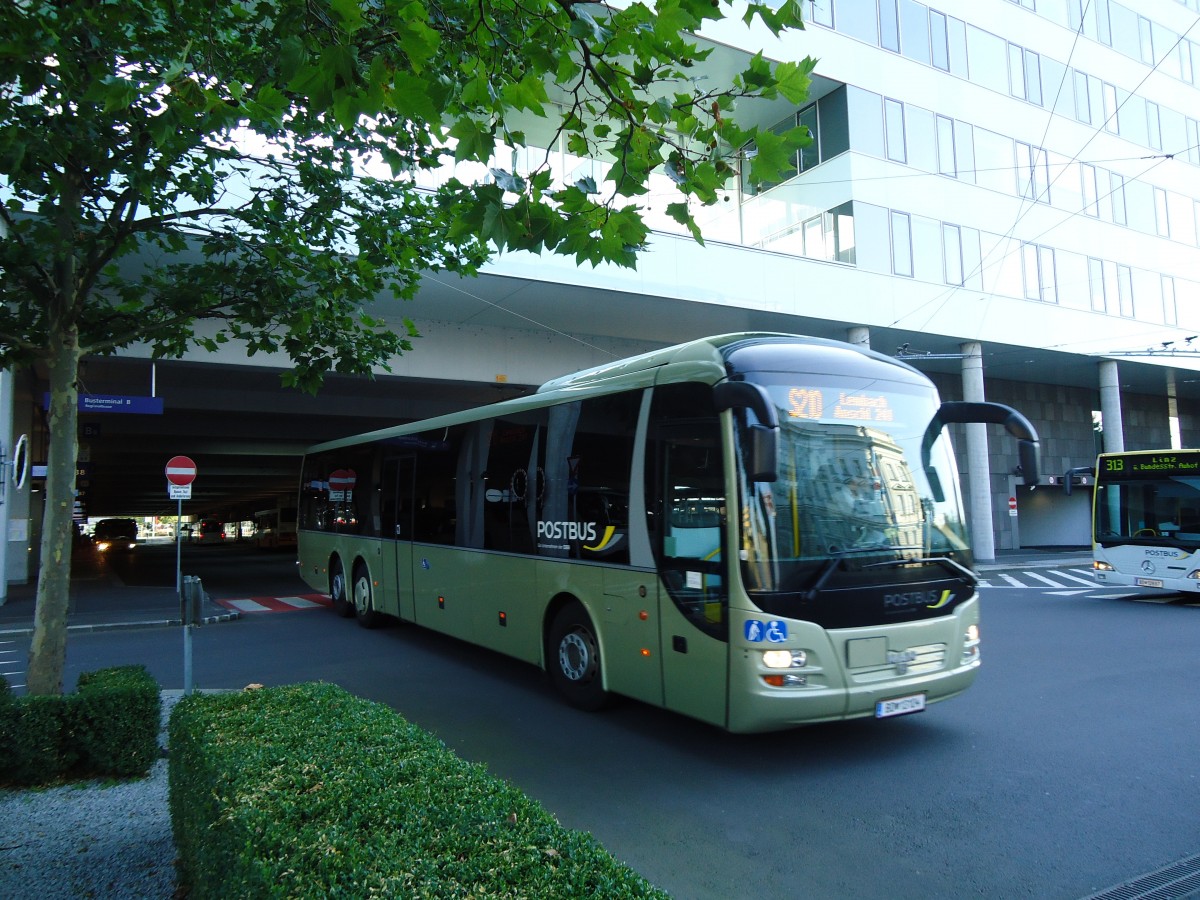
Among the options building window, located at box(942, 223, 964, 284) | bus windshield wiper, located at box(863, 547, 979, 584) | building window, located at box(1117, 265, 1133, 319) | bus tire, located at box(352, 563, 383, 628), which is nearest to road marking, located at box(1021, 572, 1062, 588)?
building window, located at box(942, 223, 964, 284)

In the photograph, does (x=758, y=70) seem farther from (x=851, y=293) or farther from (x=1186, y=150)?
(x=1186, y=150)

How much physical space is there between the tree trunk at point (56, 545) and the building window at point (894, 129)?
23.2m

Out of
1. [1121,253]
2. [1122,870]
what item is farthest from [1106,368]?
[1122,870]

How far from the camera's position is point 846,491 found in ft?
20.5

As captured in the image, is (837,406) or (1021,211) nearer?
(837,406)

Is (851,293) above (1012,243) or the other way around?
the other way around

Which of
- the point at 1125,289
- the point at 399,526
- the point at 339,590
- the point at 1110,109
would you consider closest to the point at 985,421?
the point at 399,526

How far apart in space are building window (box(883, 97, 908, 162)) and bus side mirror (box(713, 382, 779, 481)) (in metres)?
21.5

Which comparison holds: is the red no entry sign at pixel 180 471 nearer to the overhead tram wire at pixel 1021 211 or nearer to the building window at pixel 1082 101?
the overhead tram wire at pixel 1021 211

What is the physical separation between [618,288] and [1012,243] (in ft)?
50.5

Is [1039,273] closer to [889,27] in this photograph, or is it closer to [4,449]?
[889,27]

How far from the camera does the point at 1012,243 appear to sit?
2677 cm

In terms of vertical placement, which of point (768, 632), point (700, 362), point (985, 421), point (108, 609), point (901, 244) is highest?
point (901, 244)

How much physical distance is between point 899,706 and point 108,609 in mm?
16393
